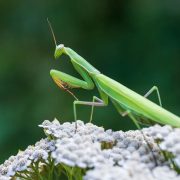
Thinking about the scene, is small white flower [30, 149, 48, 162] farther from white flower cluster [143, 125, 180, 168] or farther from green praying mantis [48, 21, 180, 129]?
white flower cluster [143, 125, 180, 168]

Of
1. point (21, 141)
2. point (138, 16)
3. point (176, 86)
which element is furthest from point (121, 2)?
point (21, 141)

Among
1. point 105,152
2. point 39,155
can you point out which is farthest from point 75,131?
point 105,152

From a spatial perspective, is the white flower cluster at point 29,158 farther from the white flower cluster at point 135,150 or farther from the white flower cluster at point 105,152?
the white flower cluster at point 135,150

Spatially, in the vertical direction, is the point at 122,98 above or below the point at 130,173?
above

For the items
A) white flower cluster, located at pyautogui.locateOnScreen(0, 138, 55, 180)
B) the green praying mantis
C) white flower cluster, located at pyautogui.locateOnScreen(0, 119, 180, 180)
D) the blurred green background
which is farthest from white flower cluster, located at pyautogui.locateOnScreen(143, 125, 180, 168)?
the blurred green background

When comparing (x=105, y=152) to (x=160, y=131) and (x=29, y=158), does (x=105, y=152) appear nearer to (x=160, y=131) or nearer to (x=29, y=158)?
(x=160, y=131)
